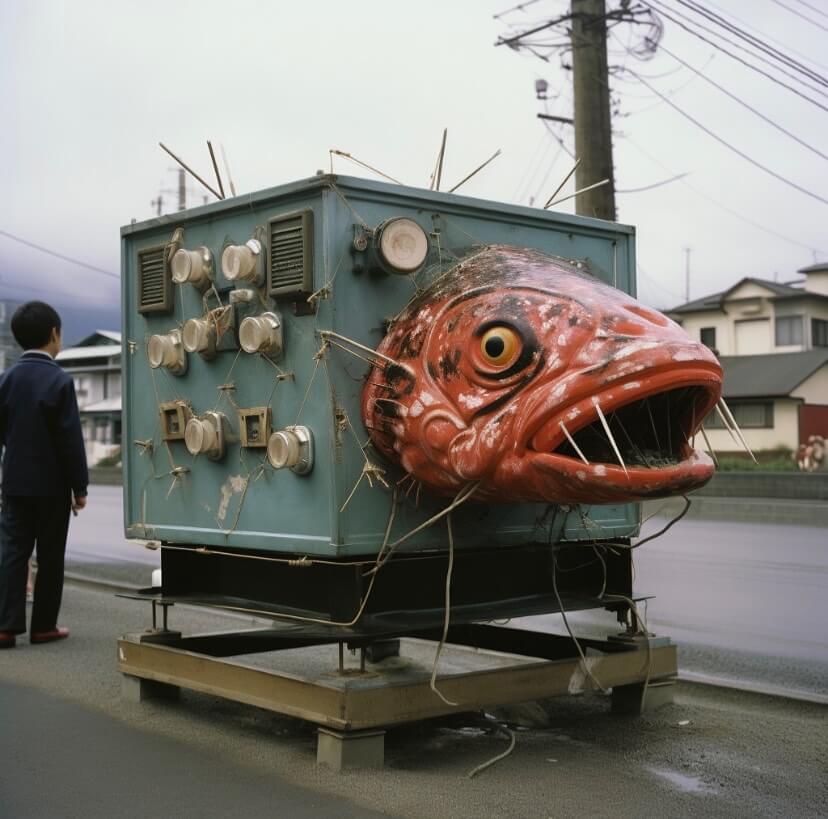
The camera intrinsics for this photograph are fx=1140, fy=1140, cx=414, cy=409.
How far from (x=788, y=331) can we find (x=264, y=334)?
48022 mm

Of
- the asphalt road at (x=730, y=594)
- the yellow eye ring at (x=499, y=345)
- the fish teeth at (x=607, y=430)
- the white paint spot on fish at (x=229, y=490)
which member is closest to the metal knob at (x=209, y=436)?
the white paint spot on fish at (x=229, y=490)

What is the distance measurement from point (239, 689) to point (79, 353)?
58380mm

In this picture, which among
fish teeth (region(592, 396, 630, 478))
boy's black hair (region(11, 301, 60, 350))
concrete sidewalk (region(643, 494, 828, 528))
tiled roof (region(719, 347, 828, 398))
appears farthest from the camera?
tiled roof (region(719, 347, 828, 398))

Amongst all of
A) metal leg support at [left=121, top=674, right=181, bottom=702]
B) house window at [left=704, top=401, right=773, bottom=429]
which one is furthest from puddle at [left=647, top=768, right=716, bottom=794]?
house window at [left=704, top=401, right=773, bottom=429]

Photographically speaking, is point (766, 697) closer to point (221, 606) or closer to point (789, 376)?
point (221, 606)

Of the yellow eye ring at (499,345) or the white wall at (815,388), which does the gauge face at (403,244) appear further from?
the white wall at (815,388)

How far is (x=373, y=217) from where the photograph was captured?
4.95m

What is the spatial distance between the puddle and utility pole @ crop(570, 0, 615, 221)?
10479mm

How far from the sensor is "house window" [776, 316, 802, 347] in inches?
1954

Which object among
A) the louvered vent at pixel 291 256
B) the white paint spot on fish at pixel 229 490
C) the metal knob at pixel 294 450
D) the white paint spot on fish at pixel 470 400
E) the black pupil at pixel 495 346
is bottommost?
the white paint spot on fish at pixel 229 490

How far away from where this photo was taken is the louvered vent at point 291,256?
4844 mm

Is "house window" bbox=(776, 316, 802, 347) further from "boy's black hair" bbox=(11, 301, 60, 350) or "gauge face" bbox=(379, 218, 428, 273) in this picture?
Answer: "gauge face" bbox=(379, 218, 428, 273)

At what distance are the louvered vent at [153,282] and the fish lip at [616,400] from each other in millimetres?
2408

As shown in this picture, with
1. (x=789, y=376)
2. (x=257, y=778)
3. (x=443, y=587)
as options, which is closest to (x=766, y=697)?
→ (x=443, y=587)
